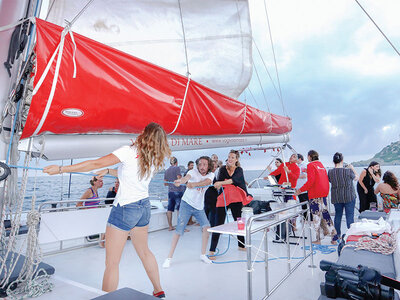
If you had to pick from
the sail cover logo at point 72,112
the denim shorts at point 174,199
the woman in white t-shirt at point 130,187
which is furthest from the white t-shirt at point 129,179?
the denim shorts at point 174,199

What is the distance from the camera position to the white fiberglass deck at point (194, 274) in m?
2.85

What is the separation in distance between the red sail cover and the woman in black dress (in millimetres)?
4267

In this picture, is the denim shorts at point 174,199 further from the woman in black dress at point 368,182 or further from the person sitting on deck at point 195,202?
the woman in black dress at point 368,182

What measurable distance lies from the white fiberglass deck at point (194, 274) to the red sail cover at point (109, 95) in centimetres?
117

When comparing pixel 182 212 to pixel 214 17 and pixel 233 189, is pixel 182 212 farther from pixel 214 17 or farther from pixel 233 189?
pixel 214 17

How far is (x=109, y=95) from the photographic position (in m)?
1.85

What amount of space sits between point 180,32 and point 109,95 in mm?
1233

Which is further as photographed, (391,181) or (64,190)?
(64,190)

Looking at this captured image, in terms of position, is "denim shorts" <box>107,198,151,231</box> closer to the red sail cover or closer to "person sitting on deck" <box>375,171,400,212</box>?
the red sail cover

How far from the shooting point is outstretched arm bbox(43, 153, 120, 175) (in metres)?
1.66

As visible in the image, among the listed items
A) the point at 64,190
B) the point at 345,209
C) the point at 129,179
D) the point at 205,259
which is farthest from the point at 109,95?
the point at 64,190

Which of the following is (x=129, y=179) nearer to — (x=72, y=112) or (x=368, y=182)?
(x=72, y=112)

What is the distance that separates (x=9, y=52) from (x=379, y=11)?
2444mm

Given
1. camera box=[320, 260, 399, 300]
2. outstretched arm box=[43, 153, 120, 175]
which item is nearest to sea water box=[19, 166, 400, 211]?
outstretched arm box=[43, 153, 120, 175]
